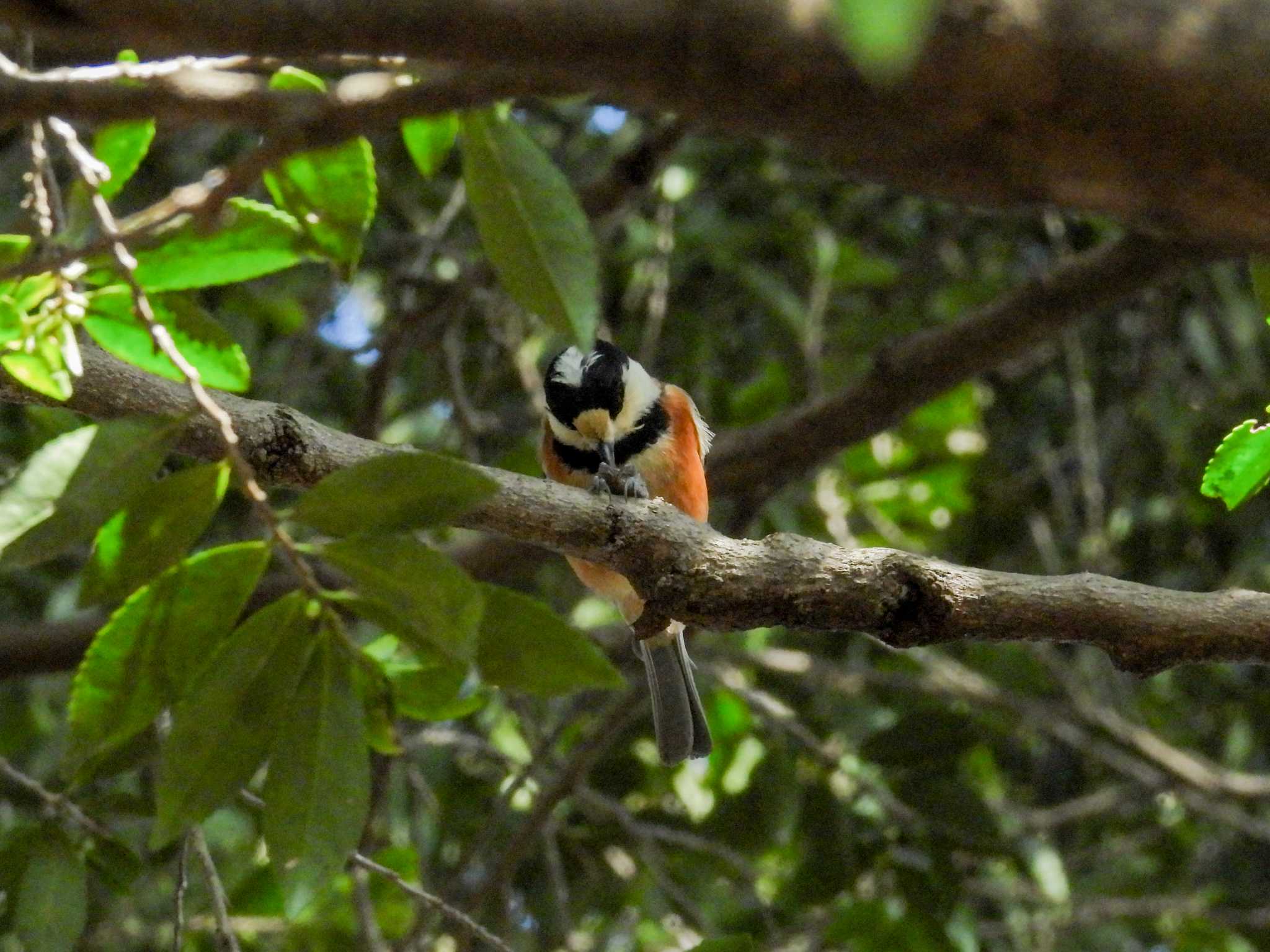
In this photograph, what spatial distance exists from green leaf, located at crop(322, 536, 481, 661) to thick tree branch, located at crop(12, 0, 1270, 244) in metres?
0.85

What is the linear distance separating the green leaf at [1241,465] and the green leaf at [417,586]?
1.17m

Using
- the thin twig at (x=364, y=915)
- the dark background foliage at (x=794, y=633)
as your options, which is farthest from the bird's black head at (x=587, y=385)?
the thin twig at (x=364, y=915)

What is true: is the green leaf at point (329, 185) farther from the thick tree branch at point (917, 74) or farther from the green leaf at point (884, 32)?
the green leaf at point (884, 32)

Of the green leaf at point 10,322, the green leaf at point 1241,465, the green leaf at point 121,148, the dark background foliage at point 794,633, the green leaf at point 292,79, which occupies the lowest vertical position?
the dark background foliage at point 794,633

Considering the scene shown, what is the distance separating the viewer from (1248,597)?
7.66 ft

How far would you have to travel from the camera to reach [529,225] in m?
1.84

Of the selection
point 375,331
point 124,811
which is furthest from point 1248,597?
point 375,331

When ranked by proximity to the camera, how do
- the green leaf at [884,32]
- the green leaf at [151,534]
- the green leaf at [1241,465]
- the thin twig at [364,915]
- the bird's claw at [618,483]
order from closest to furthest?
the green leaf at [884,32], the green leaf at [151,534], the green leaf at [1241,465], the thin twig at [364,915], the bird's claw at [618,483]

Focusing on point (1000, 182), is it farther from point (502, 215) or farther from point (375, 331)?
point (375, 331)

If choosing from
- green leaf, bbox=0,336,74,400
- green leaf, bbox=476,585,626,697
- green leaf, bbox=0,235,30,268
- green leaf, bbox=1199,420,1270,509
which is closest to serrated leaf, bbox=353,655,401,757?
green leaf, bbox=476,585,626,697

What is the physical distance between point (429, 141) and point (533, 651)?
32.0 inches

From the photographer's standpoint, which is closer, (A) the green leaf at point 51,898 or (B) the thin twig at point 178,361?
(B) the thin twig at point 178,361

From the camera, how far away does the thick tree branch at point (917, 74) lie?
896 mm

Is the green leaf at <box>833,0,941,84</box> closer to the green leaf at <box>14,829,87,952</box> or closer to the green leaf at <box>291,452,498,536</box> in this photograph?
the green leaf at <box>291,452,498,536</box>
